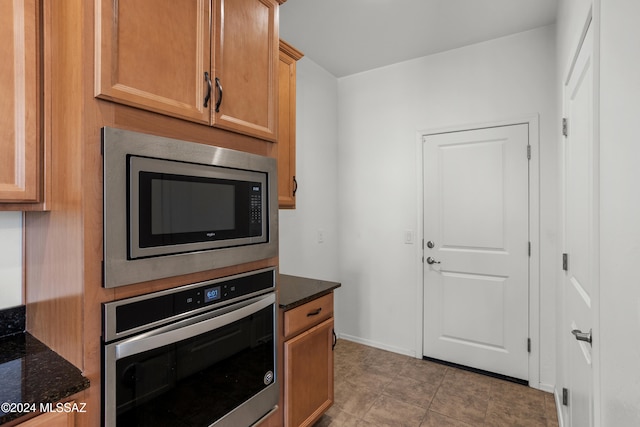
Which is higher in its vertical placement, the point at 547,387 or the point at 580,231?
the point at 580,231

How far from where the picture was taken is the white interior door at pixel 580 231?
1.18 metres

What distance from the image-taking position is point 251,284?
141 cm

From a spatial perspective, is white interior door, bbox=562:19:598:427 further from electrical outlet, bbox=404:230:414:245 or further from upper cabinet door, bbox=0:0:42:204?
upper cabinet door, bbox=0:0:42:204

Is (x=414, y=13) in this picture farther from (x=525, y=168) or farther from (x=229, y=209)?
(x=229, y=209)

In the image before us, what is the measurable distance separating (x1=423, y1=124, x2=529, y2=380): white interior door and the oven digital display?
2138 millimetres

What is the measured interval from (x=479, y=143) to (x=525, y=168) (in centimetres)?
39

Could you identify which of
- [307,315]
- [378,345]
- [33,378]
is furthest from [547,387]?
[33,378]

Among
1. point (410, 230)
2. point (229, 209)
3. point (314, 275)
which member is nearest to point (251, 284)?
point (229, 209)

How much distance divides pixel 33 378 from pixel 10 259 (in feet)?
1.86

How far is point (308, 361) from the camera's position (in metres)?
1.79

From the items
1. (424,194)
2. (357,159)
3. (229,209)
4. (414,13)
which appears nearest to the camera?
(229,209)

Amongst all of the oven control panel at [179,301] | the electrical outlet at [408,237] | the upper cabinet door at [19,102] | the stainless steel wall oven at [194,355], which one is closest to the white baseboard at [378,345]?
the electrical outlet at [408,237]

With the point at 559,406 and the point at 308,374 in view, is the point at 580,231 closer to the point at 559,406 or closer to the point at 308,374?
the point at 559,406

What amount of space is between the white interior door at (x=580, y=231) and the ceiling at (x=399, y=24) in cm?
85
